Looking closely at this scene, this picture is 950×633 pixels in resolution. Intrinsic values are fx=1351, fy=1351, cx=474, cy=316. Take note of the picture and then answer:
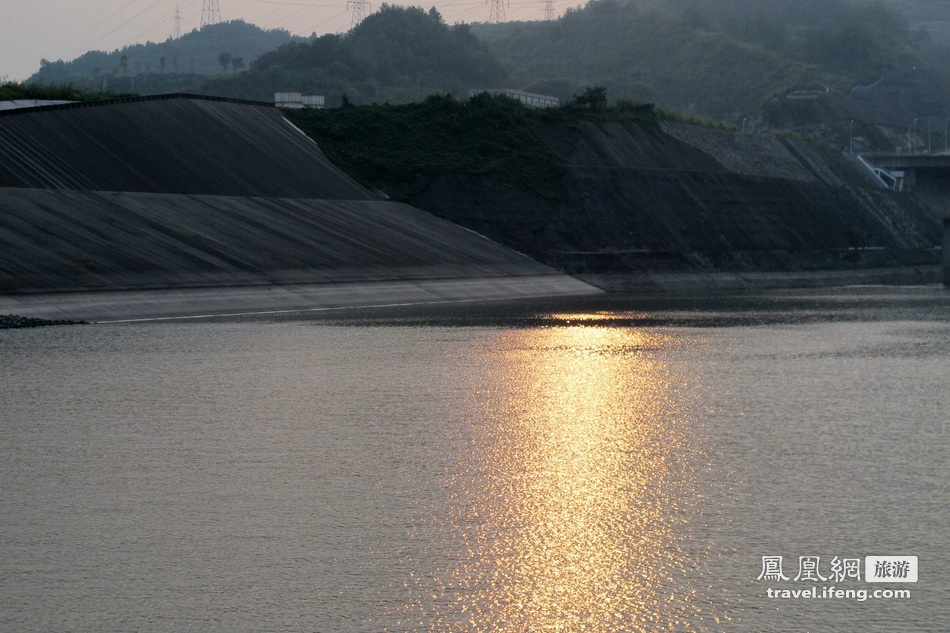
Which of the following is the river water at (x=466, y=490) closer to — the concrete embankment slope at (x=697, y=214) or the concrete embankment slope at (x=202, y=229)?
the concrete embankment slope at (x=202, y=229)

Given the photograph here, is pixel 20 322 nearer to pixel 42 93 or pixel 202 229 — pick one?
pixel 202 229

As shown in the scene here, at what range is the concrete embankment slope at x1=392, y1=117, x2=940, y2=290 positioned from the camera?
9212 centimetres

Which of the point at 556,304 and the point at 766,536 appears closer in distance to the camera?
the point at 766,536

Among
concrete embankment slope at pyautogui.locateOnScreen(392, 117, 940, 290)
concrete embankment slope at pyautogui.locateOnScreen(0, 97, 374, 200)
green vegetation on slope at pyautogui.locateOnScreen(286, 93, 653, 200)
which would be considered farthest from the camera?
green vegetation on slope at pyautogui.locateOnScreen(286, 93, 653, 200)

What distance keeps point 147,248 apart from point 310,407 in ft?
118

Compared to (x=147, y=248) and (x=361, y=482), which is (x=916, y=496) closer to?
(x=361, y=482)

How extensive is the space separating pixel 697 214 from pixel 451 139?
1974 centimetres

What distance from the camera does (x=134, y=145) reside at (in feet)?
253

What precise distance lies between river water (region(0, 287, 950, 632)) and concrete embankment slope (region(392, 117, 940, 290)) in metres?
53.8

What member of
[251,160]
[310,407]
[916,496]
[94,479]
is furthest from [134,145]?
[916,496]
